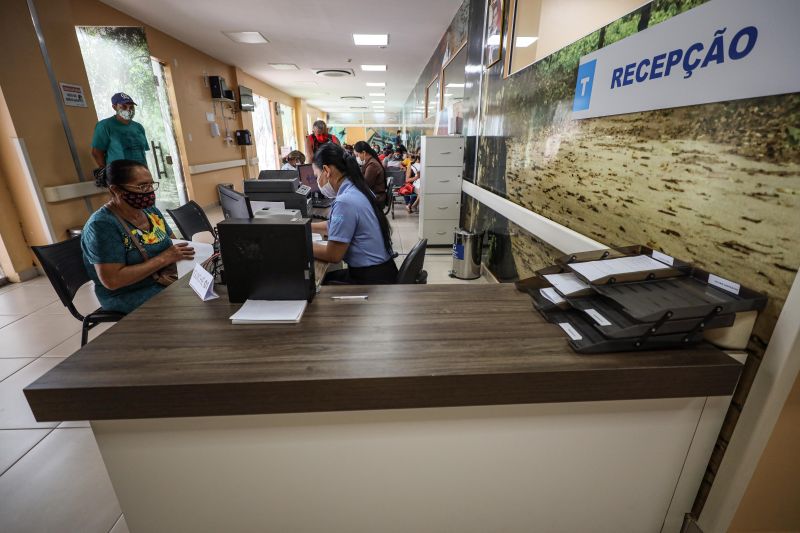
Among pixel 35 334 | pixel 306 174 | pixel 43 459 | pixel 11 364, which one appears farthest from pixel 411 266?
pixel 35 334

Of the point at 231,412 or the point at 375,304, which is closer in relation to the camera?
the point at 231,412

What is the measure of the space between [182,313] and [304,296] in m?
0.40

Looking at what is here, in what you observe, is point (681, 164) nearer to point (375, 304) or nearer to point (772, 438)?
point (772, 438)

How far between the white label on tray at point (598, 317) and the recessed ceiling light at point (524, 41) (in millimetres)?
2272

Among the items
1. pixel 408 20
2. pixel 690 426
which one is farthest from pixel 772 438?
pixel 408 20

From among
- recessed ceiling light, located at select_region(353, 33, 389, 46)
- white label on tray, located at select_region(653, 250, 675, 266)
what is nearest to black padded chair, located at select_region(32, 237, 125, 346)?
white label on tray, located at select_region(653, 250, 675, 266)

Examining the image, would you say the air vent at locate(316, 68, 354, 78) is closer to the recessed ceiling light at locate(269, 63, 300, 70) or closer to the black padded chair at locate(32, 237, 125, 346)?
the recessed ceiling light at locate(269, 63, 300, 70)

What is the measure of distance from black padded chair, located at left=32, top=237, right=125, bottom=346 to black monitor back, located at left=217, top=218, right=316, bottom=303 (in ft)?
3.47

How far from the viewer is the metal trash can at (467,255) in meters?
3.76

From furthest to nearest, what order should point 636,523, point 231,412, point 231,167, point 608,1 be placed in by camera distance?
point 231,167 → point 608,1 → point 636,523 → point 231,412

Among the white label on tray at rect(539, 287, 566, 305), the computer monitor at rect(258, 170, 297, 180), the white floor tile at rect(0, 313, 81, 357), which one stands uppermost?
the computer monitor at rect(258, 170, 297, 180)

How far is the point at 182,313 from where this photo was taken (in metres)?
1.22

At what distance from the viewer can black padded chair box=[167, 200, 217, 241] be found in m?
2.69

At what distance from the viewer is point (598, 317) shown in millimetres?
1062
